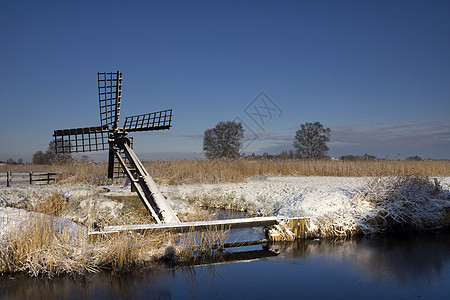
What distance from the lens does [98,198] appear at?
1010 cm

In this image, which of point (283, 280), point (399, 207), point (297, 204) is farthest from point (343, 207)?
point (283, 280)

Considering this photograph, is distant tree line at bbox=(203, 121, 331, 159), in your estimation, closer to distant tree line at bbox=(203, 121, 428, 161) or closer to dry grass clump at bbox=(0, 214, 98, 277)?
distant tree line at bbox=(203, 121, 428, 161)

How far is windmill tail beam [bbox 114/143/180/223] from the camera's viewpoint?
27.6 feet

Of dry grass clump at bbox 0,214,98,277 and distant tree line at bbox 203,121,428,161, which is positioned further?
distant tree line at bbox 203,121,428,161

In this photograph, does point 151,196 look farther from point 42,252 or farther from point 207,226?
point 42,252

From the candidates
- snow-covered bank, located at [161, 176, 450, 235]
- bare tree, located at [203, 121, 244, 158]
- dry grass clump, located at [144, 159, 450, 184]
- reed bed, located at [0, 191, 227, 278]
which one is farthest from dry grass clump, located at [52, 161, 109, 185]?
bare tree, located at [203, 121, 244, 158]

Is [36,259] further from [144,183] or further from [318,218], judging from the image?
[318,218]

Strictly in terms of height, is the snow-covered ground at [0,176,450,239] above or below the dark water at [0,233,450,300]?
above

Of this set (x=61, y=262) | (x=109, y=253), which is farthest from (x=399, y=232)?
(x=61, y=262)

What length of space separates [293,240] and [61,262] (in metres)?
4.81

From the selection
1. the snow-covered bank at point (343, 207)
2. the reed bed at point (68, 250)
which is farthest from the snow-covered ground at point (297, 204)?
the reed bed at point (68, 250)

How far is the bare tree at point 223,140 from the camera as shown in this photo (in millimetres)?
32312

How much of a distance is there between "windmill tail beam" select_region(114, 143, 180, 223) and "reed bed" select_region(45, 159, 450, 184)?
447cm

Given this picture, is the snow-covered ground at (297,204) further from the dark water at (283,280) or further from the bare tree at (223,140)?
the bare tree at (223,140)
